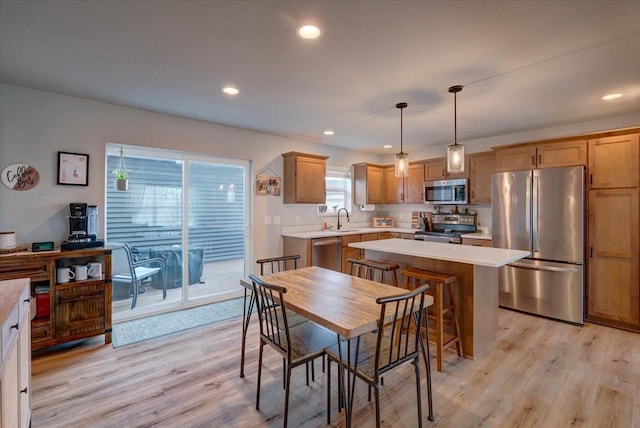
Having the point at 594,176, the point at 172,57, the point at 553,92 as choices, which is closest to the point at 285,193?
the point at 172,57

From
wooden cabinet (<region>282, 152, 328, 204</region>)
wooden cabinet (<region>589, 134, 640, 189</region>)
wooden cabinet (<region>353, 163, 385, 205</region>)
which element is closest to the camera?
wooden cabinet (<region>589, 134, 640, 189</region>)

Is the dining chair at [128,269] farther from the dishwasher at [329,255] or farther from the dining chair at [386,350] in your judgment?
the dining chair at [386,350]

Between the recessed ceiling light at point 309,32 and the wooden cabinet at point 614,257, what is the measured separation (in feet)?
12.1

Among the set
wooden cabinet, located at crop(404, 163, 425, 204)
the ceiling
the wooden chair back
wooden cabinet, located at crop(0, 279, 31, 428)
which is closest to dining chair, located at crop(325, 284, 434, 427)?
the wooden chair back

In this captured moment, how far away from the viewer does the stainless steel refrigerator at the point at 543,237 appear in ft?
11.5

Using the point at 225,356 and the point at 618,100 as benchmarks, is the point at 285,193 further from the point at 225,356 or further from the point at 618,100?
the point at 618,100

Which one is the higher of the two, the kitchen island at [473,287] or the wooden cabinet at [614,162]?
the wooden cabinet at [614,162]

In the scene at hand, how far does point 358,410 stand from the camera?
2.05 metres

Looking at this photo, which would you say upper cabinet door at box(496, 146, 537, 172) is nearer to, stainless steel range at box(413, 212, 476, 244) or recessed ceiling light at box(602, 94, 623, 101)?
recessed ceiling light at box(602, 94, 623, 101)

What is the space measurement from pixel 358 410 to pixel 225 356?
1.35 metres

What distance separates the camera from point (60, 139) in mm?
3076

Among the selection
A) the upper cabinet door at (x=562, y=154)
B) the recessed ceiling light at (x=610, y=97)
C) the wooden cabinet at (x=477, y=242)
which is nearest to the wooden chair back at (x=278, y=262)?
the wooden cabinet at (x=477, y=242)

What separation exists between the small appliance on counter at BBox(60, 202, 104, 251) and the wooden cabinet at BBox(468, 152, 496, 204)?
5.08m

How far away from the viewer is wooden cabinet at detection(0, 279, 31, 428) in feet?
4.08
